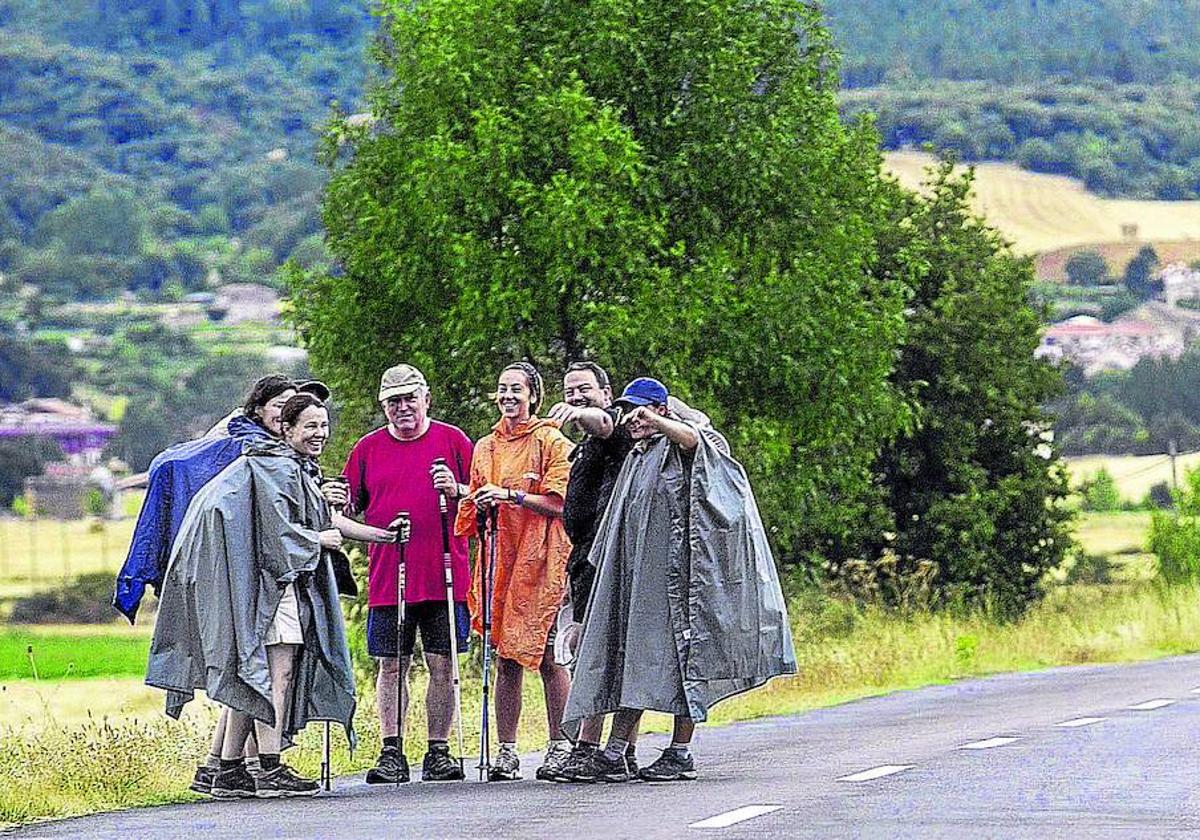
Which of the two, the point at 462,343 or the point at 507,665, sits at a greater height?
the point at 462,343

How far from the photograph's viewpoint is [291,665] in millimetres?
11484

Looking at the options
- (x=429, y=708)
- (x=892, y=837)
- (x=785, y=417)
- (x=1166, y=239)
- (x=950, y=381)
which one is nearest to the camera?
(x=892, y=837)

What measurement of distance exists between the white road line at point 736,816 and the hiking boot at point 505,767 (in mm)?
2060

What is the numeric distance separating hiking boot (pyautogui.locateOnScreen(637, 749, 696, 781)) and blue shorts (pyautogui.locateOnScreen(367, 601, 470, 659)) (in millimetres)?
1245

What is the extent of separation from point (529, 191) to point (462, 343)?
2024 millimetres

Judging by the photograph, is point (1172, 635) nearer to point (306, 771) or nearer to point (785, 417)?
point (785, 417)

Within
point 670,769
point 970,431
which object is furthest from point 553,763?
point 970,431

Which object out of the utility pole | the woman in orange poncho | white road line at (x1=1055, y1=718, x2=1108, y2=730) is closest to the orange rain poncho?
the woman in orange poncho

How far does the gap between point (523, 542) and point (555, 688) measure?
81cm

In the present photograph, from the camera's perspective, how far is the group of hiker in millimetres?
11320

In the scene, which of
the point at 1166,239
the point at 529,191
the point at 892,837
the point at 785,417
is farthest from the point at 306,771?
the point at 1166,239

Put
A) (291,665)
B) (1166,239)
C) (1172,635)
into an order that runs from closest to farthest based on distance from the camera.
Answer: (291,665), (1172,635), (1166,239)

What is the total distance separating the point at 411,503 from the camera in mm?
12281

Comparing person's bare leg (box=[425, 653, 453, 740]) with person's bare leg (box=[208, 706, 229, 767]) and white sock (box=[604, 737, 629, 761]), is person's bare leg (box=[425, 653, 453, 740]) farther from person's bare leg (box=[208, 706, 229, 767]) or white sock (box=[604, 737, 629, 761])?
person's bare leg (box=[208, 706, 229, 767])
